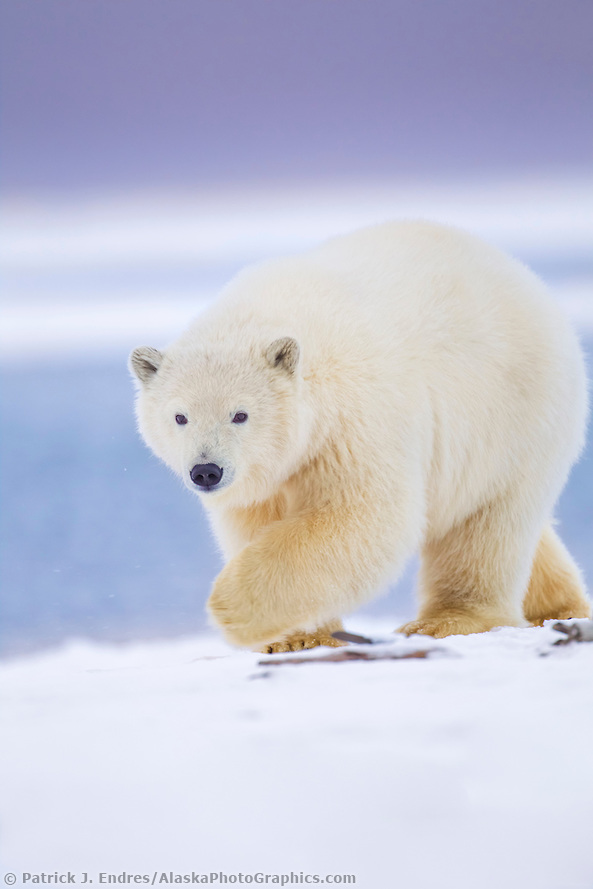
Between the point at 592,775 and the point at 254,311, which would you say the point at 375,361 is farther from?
the point at 592,775

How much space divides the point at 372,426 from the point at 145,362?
83cm

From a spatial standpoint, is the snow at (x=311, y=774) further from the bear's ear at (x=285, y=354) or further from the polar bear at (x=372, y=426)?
the bear's ear at (x=285, y=354)

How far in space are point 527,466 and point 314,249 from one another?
4.19ft

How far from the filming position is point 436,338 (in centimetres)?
376

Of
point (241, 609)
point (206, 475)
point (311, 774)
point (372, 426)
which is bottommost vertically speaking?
point (311, 774)

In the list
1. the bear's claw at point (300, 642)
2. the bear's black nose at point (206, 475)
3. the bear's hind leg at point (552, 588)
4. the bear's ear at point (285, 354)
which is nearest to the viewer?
the bear's black nose at point (206, 475)

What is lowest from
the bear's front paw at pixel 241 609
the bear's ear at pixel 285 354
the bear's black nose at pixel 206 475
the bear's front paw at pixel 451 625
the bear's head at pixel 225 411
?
the bear's front paw at pixel 451 625

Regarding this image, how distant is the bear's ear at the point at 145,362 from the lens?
11.1ft

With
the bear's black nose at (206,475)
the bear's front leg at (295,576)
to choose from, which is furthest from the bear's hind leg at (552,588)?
the bear's black nose at (206,475)

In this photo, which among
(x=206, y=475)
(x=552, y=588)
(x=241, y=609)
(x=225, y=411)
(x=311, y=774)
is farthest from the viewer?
(x=552, y=588)

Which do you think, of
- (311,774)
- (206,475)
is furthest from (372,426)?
(311,774)

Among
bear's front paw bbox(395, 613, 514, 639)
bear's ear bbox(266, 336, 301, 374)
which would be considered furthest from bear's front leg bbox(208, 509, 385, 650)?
bear's front paw bbox(395, 613, 514, 639)

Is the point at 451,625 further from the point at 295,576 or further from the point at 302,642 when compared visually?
the point at 295,576

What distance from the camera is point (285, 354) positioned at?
3258mm
